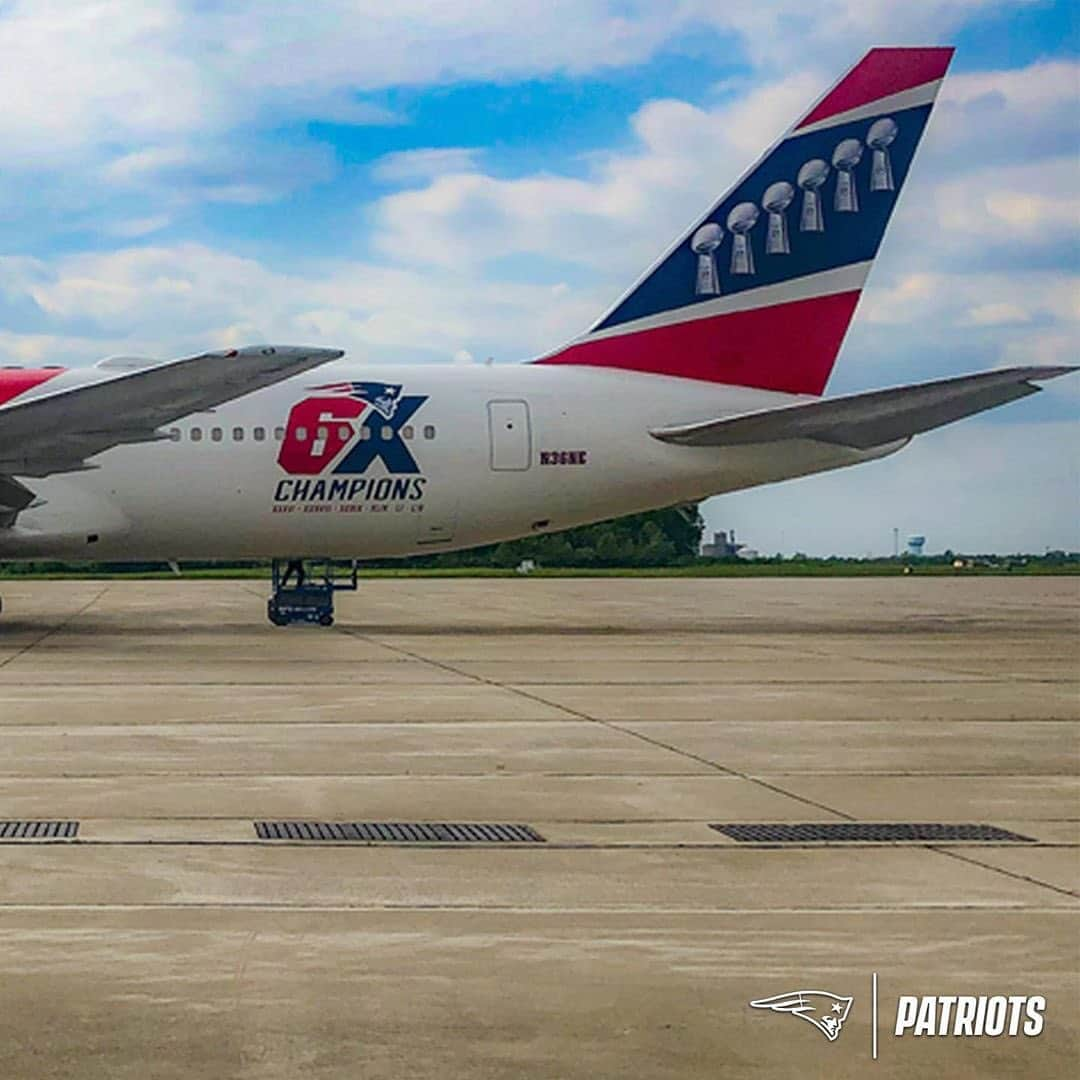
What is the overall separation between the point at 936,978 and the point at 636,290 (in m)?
21.5

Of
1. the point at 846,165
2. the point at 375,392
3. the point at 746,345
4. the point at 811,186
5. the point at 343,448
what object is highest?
the point at 846,165

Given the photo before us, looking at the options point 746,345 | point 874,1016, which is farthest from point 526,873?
point 746,345

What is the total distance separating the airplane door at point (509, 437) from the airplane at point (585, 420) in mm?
30

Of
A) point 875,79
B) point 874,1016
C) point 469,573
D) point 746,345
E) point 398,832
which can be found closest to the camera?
point 874,1016

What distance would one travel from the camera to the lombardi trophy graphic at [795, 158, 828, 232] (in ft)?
86.8

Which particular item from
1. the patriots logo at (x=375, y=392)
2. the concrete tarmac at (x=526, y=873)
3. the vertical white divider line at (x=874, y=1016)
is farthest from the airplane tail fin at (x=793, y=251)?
the vertical white divider line at (x=874, y=1016)

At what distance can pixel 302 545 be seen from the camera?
2645cm

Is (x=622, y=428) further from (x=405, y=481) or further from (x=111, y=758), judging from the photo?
(x=111, y=758)

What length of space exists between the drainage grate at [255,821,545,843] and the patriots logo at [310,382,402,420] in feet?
56.0

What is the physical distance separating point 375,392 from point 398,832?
691 inches

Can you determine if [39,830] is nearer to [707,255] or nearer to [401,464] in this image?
[401,464]

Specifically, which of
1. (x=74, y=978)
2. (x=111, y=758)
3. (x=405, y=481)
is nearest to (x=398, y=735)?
(x=111, y=758)

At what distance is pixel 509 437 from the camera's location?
26078mm

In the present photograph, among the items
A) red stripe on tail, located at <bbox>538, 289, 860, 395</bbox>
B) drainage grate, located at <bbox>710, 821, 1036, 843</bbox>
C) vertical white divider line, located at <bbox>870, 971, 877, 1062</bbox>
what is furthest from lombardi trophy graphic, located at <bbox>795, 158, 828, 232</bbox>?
vertical white divider line, located at <bbox>870, 971, 877, 1062</bbox>
